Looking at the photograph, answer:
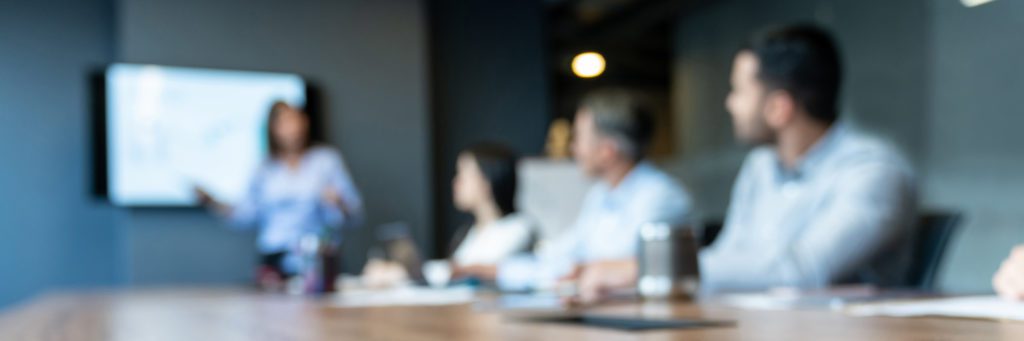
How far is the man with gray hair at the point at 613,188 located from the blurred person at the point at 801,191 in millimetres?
281

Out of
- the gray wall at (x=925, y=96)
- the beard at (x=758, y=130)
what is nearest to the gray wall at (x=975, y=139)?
the gray wall at (x=925, y=96)

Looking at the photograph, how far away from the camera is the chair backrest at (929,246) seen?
A: 1881 mm

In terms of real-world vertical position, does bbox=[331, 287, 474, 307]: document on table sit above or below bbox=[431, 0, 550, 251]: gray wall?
below

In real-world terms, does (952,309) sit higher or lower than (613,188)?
lower

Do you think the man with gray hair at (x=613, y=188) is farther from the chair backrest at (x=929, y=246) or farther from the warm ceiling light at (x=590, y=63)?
the warm ceiling light at (x=590, y=63)

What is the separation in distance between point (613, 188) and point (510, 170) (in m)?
0.78

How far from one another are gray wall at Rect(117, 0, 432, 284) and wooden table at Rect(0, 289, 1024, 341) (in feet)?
11.0

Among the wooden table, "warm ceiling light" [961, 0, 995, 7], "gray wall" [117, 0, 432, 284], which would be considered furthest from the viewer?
"gray wall" [117, 0, 432, 284]

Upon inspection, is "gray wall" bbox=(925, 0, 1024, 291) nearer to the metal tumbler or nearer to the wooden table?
the metal tumbler

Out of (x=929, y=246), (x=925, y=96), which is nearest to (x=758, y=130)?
(x=929, y=246)

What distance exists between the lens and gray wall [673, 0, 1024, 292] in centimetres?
267

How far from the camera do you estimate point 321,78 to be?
5.37m

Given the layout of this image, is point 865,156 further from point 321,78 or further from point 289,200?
point 321,78

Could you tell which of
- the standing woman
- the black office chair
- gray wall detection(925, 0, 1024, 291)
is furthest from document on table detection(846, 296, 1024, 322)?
the standing woman
